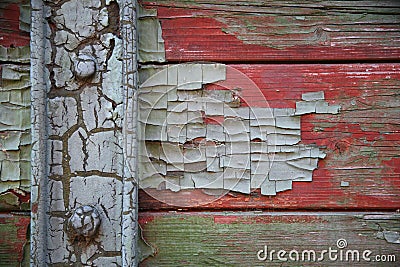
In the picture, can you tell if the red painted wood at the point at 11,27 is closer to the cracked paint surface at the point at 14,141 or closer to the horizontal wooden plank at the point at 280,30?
the cracked paint surface at the point at 14,141

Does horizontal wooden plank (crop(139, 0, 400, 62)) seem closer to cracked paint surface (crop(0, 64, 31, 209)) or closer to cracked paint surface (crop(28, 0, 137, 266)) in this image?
cracked paint surface (crop(28, 0, 137, 266))

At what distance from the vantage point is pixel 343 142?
70 cm

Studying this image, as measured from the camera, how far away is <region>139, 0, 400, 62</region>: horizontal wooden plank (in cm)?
70

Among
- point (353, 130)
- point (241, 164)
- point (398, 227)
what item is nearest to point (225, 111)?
point (241, 164)

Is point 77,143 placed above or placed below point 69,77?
below

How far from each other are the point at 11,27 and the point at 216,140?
392 millimetres

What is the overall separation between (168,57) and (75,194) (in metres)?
0.27

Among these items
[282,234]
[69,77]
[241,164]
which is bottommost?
[282,234]

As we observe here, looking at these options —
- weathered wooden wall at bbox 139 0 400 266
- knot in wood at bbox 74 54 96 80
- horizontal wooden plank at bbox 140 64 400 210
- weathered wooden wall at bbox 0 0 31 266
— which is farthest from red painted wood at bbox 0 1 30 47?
horizontal wooden plank at bbox 140 64 400 210

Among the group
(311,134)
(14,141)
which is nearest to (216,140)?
(311,134)

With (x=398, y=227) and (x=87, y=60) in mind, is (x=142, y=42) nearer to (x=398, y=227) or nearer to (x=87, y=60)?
(x=87, y=60)

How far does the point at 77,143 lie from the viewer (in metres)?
0.67

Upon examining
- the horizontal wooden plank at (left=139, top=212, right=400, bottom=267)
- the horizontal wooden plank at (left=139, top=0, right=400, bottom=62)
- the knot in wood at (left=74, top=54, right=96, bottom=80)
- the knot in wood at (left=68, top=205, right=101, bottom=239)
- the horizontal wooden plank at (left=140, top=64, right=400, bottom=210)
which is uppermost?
the horizontal wooden plank at (left=139, top=0, right=400, bottom=62)

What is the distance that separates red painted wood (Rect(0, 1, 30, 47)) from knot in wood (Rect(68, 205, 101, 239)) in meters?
0.30
